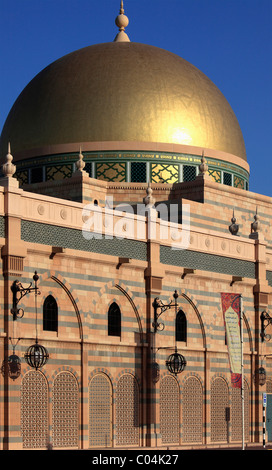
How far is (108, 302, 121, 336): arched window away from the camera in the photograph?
38.4m

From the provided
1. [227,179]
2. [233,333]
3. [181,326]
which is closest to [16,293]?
[233,333]

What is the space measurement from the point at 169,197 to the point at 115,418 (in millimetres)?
11078

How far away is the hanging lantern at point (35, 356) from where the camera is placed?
34688 millimetres

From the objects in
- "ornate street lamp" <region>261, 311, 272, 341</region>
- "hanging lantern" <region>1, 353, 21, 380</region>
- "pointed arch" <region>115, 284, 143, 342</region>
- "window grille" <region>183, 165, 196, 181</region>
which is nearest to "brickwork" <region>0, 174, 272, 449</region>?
"pointed arch" <region>115, 284, 143, 342</region>

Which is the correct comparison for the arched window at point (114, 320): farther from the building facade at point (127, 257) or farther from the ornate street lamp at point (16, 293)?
the ornate street lamp at point (16, 293)

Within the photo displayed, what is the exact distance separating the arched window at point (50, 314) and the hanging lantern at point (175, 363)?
555 centimetres

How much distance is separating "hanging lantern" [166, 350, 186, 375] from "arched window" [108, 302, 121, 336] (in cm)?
250

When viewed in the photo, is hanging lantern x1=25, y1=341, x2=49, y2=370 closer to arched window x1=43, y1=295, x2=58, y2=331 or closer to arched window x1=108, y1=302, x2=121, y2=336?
arched window x1=43, y1=295, x2=58, y2=331

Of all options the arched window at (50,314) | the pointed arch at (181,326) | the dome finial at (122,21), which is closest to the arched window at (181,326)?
the pointed arch at (181,326)

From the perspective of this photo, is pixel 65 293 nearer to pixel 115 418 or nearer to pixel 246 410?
pixel 115 418

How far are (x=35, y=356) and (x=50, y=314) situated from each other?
1.81 metres

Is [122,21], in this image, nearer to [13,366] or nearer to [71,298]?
[71,298]
